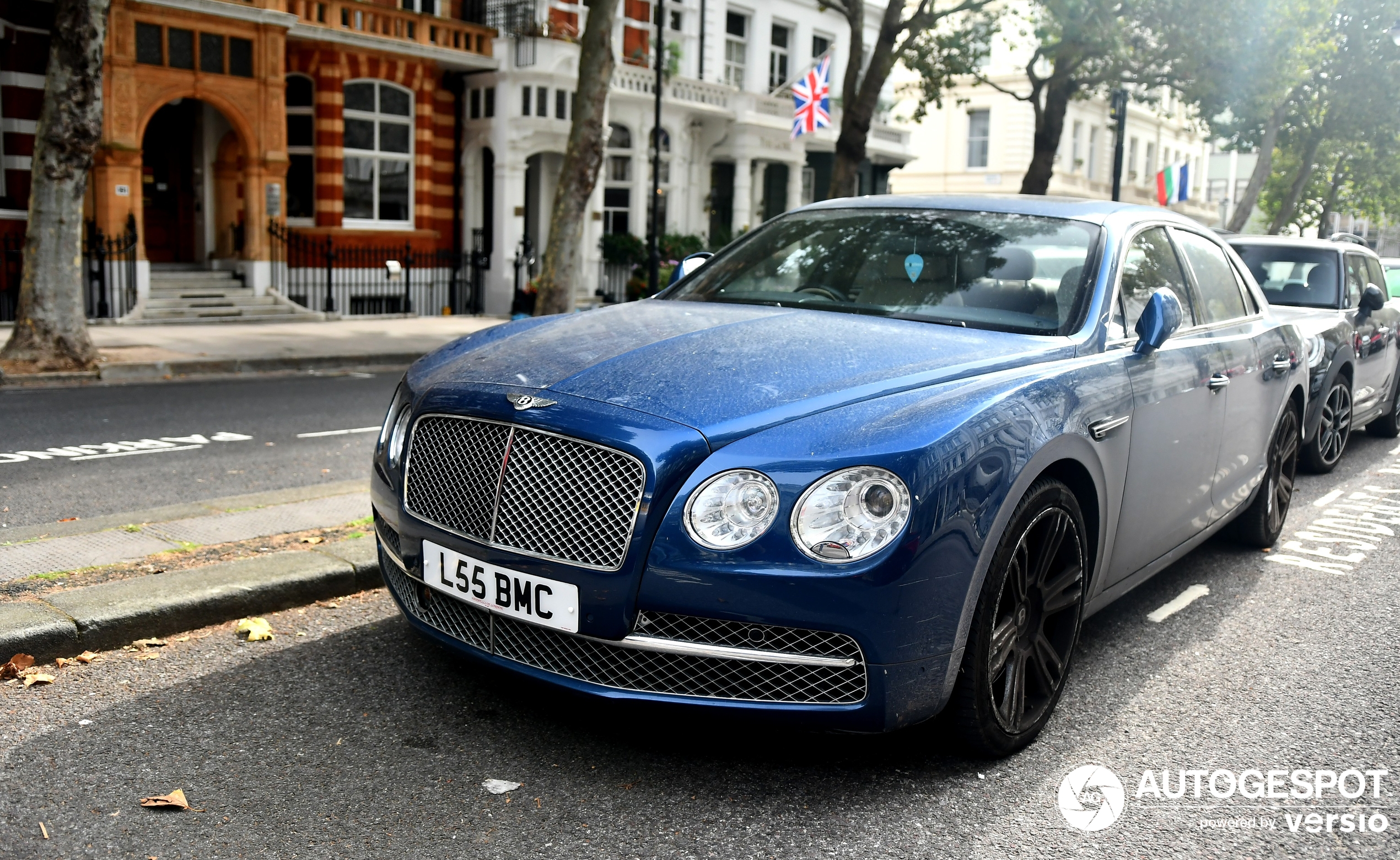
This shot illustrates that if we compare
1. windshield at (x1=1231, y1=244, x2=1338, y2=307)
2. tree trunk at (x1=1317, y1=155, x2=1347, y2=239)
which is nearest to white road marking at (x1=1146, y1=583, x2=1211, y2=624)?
windshield at (x1=1231, y1=244, x2=1338, y2=307)

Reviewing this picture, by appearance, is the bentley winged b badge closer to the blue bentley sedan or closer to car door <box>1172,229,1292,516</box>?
the blue bentley sedan

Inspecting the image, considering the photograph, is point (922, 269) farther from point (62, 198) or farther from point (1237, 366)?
point (62, 198)

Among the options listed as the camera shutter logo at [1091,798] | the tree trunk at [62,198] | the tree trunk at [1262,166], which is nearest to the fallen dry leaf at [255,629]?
the camera shutter logo at [1091,798]

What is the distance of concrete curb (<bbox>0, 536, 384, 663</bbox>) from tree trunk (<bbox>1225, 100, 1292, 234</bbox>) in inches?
1191

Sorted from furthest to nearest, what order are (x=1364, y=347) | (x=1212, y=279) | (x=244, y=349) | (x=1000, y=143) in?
(x=1000, y=143)
(x=244, y=349)
(x=1364, y=347)
(x=1212, y=279)

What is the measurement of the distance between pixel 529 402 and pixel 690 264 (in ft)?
7.69

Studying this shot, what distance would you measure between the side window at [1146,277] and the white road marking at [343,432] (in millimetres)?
6256

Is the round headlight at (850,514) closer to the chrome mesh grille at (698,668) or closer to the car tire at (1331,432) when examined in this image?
the chrome mesh grille at (698,668)

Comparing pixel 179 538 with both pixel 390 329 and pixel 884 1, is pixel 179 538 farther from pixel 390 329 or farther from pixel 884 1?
pixel 884 1

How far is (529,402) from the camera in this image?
3.42 m

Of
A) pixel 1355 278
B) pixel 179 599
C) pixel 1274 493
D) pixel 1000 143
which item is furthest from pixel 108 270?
pixel 1000 143

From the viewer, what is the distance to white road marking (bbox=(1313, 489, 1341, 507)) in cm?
775

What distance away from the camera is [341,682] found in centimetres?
401

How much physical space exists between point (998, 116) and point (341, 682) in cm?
4911
